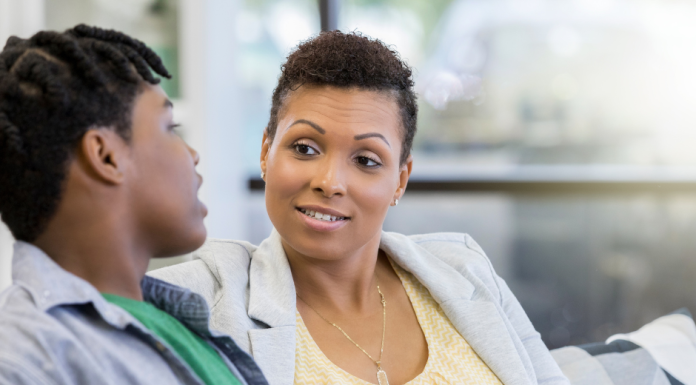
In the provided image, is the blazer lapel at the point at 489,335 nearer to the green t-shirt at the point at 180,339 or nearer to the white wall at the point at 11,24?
the green t-shirt at the point at 180,339

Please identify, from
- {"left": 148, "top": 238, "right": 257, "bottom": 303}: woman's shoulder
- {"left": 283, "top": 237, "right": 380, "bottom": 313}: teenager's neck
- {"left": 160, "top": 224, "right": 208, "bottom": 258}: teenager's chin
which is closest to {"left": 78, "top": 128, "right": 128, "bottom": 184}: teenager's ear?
{"left": 160, "top": 224, "right": 208, "bottom": 258}: teenager's chin

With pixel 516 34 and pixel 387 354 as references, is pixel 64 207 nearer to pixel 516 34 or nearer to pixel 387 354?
pixel 387 354

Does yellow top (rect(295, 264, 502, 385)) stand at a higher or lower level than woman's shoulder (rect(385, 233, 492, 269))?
lower

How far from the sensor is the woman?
1.15 meters

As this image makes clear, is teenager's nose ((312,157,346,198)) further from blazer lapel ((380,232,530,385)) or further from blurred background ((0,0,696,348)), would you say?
blurred background ((0,0,696,348))

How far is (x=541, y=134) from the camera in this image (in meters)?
2.90

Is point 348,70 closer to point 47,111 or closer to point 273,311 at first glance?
point 273,311

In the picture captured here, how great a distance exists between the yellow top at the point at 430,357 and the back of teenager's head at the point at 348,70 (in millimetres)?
320

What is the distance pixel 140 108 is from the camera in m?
0.77

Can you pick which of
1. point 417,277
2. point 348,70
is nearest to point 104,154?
point 348,70

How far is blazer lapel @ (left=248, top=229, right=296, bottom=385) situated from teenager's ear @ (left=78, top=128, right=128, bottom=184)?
0.47 metres

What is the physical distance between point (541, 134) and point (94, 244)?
8.20 feet

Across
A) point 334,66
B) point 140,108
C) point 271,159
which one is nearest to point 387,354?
point 271,159

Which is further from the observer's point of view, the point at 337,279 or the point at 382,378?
the point at 337,279
